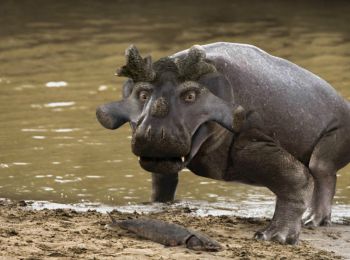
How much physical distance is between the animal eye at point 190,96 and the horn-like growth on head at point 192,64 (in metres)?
0.09

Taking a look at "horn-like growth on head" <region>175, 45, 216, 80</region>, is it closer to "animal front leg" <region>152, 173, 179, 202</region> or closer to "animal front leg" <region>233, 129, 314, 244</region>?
"animal front leg" <region>233, 129, 314, 244</region>

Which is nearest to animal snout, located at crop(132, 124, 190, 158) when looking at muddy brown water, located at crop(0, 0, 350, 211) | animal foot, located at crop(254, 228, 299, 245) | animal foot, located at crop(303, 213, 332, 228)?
animal foot, located at crop(254, 228, 299, 245)

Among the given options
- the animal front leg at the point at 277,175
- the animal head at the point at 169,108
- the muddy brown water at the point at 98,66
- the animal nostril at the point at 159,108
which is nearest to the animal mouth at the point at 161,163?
the animal head at the point at 169,108

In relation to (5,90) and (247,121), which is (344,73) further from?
(247,121)

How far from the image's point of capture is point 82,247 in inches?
225

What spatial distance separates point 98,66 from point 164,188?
20.9 feet

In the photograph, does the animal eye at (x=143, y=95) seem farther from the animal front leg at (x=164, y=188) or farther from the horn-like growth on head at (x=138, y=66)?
the animal front leg at (x=164, y=188)

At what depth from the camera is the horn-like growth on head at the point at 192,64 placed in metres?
6.05

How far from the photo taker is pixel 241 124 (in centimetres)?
611

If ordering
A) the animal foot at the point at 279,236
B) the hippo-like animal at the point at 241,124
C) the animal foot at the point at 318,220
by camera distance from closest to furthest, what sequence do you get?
the hippo-like animal at the point at 241,124, the animal foot at the point at 279,236, the animal foot at the point at 318,220

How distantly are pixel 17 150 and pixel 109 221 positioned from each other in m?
3.10

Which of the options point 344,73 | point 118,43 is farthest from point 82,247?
point 118,43

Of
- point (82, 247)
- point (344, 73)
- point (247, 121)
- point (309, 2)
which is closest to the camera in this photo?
point (82, 247)

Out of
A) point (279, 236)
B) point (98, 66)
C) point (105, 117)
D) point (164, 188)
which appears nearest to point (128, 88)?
point (105, 117)
